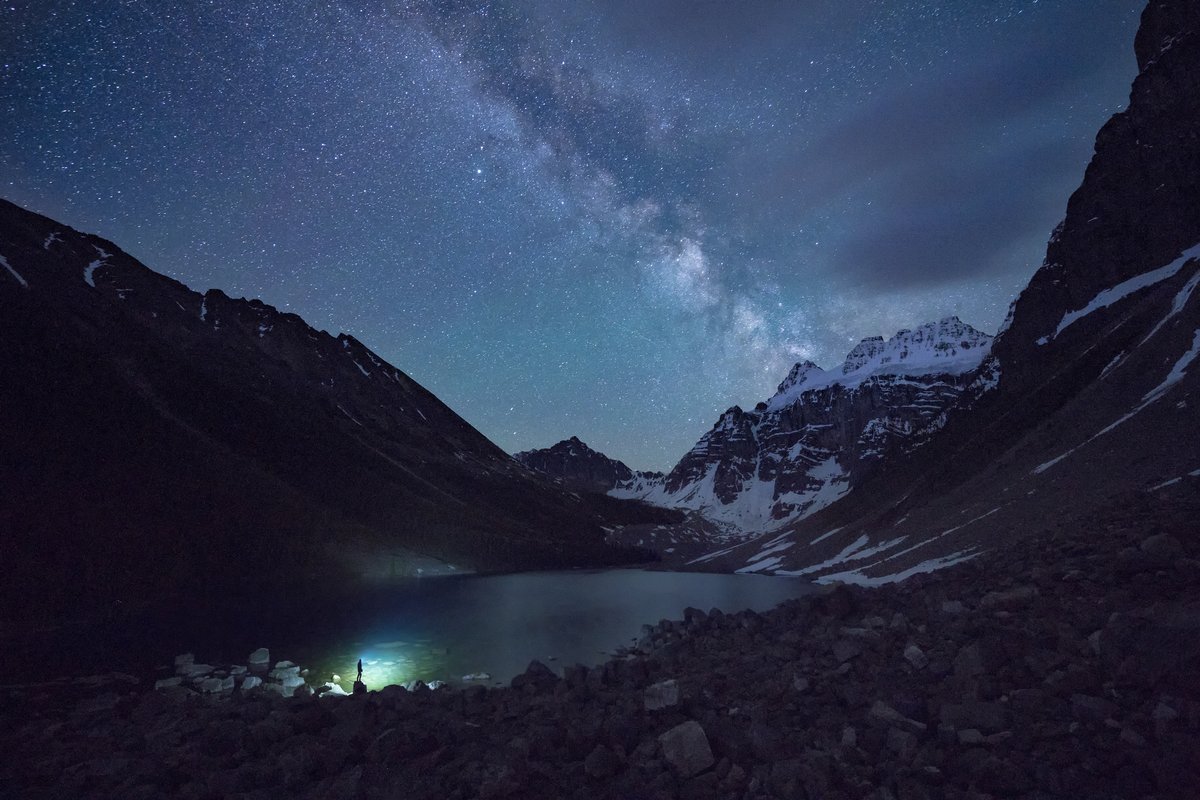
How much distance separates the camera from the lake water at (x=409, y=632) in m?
35.4

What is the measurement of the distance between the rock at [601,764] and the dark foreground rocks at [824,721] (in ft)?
0.10

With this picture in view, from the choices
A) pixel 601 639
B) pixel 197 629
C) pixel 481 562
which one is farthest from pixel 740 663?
pixel 481 562

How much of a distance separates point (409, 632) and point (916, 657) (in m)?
49.0

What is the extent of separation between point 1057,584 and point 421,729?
15.2 metres

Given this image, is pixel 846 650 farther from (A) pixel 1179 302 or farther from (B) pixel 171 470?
(B) pixel 171 470

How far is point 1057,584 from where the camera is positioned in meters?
12.0

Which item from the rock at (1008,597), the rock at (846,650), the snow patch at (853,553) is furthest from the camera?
the snow patch at (853,553)

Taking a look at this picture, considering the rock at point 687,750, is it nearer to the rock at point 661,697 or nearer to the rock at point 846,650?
the rock at point 661,697

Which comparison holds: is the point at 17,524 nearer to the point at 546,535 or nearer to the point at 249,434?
the point at 249,434

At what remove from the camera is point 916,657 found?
11031 mm

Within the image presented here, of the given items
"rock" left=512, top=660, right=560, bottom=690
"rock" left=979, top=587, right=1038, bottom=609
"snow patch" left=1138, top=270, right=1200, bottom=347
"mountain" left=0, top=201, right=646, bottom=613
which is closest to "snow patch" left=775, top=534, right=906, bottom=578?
"snow patch" left=1138, top=270, right=1200, bottom=347

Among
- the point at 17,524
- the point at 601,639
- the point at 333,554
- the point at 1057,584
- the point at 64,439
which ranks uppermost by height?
the point at 64,439

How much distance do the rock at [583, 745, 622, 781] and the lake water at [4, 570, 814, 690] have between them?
22928 mm

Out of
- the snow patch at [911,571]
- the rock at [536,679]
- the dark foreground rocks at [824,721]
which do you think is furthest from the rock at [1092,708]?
the snow patch at [911,571]
